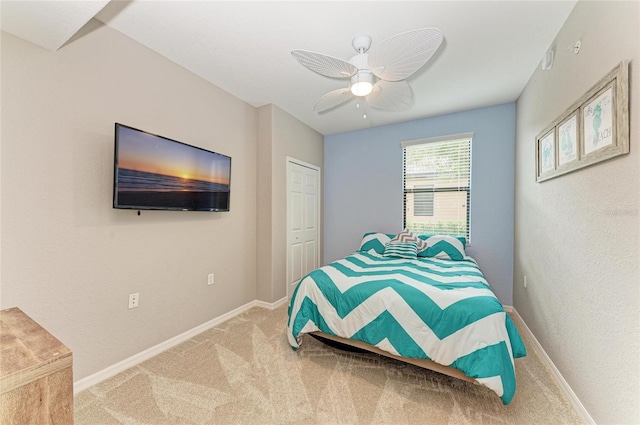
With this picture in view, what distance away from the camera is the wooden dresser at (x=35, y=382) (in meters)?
0.69

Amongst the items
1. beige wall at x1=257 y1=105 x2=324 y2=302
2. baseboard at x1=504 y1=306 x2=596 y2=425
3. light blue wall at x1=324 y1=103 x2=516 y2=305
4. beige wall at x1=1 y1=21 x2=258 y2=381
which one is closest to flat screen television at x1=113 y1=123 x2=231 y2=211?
beige wall at x1=1 y1=21 x2=258 y2=381

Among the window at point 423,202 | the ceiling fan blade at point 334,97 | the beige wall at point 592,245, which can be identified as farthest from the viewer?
the window at point 423,202

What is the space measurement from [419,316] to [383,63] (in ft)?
5.64

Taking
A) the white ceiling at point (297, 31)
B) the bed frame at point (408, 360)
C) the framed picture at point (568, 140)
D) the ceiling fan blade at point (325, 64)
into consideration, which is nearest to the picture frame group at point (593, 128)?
the framed picture at point (568, 140)

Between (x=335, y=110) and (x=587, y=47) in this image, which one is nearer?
(x=587, y=47)

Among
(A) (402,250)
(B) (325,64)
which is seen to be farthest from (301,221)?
(B) (325,64)

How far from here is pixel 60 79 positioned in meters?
1.69

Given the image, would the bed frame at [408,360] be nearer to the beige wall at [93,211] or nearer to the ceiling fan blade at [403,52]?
the beige wall at [93,211]

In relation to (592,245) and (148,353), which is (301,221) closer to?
(148,353)

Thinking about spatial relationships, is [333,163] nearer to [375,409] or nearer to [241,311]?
[241,311]

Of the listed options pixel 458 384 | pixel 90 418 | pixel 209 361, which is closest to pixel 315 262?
pixel 209 361

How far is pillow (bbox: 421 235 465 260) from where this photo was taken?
121 inches

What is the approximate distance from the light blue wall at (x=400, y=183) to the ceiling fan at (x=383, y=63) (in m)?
1.62

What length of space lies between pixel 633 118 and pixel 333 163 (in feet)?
11.3
